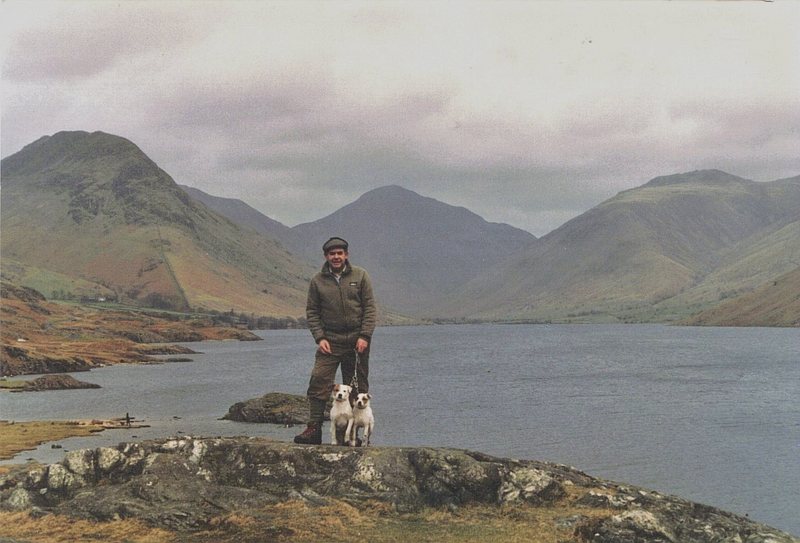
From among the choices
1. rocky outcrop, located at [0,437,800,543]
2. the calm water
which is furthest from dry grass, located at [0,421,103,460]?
rocky outcrop, located at [0,437,800,543]

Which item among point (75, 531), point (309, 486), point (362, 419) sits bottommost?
point (75, 531)

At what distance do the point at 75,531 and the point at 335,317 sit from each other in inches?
317

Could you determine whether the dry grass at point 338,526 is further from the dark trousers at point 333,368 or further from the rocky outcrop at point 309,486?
the dark trousers at point 333,368

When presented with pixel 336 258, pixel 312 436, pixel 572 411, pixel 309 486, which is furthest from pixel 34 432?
pixel 572 411

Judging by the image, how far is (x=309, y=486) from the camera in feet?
59.8

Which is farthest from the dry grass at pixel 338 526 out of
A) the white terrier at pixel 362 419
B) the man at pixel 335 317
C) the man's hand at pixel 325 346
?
the man's hand at pixel 325 346

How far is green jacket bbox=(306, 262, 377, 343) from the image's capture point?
20109 mm

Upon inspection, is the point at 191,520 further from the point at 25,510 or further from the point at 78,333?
the point at 78,333

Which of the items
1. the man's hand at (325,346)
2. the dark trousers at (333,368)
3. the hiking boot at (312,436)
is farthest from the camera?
the dark trousers at (333,368)

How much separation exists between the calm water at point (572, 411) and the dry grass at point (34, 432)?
196 centimetres

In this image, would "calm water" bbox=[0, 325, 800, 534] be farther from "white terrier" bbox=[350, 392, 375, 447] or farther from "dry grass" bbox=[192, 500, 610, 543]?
"white terrier" bbox=[350, 392, 375, 447]

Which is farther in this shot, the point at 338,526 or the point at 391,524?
the point at 391,524

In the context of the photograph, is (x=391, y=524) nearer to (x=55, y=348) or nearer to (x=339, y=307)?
(x=339, y=307)

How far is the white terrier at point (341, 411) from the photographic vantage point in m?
19.4
